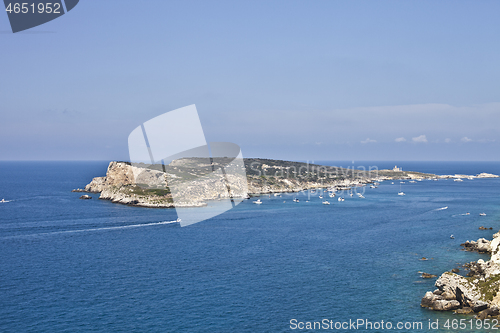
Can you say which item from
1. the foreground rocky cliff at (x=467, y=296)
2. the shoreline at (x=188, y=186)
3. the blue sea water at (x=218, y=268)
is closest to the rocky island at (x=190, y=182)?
the shoreline at (x=188, y=186)

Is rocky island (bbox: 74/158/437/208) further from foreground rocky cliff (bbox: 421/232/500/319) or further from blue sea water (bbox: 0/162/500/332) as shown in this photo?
foreground rocky cliff (bbox: 421/232/500/319)

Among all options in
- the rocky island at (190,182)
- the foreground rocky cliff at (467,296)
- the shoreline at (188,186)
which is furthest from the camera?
the rocky island at (190,182)

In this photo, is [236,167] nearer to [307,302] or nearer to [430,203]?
[430,203]

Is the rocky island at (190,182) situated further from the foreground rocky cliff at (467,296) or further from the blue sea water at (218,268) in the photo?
the foreground rocky cliff at (467,296)

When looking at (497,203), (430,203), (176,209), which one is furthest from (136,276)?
(497,203)

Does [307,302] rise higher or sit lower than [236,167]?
lower

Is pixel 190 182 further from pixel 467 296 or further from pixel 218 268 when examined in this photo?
pixel 467 296

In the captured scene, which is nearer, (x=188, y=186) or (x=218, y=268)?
(x=218, y=268)

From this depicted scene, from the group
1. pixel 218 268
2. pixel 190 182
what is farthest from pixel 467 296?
pixel 190 182
